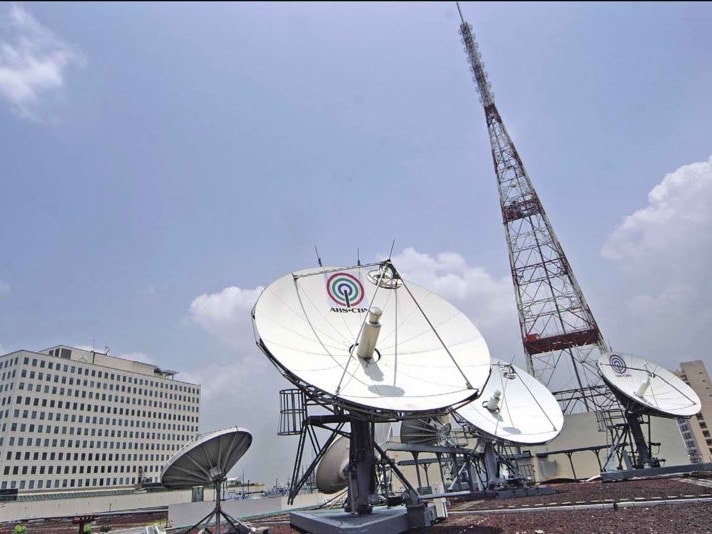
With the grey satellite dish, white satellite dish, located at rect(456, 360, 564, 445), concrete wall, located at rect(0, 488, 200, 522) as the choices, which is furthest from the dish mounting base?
concrete wall, located at rect(0, 488, 200, 522)

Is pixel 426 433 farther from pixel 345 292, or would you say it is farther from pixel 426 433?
pixel 345 292

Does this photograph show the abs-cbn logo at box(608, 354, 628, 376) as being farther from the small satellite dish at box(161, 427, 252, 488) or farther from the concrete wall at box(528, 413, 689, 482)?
the small satellite dish at box(161, 427, 252, 488)

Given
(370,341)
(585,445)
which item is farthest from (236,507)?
(585,445)

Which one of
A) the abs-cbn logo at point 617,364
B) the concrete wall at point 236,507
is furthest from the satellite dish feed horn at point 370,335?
the abs-cbn logo at point 617,364

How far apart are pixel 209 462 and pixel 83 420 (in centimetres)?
11372

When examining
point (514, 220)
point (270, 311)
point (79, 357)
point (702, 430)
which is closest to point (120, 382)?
point (79, 357)

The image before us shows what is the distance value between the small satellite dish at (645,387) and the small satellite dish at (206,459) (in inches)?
1358

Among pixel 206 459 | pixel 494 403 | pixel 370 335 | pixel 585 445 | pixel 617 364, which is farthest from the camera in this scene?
pixel 585 445

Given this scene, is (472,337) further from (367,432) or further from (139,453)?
(139,453)

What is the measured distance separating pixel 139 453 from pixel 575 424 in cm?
11015

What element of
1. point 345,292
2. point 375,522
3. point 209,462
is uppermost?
point 345,292

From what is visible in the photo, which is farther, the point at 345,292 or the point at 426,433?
the point at 426,433

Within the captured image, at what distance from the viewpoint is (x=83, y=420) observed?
367ft

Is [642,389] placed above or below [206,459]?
above
